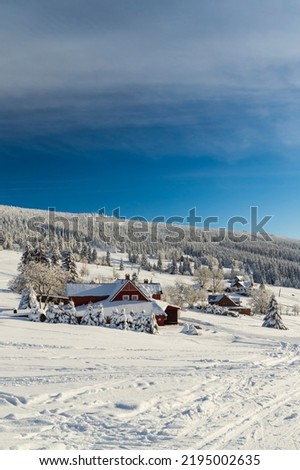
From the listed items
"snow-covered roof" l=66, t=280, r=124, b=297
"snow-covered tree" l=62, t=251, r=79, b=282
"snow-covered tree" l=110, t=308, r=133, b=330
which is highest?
"snow-covered tree" l=62, t=251, r=79, b=282

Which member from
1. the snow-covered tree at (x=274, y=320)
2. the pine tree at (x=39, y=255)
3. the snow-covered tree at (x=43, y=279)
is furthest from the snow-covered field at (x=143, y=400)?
the pine tree at (x=39, y=255)

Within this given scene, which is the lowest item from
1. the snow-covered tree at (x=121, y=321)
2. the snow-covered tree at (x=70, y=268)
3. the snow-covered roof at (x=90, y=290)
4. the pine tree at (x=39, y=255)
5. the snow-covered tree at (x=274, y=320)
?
the snow-covered tree at (x=274, y=320)

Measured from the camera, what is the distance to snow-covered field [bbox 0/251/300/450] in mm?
8750

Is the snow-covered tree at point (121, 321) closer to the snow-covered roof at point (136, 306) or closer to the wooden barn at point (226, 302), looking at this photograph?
the snow-covered roof at point (136, 306)

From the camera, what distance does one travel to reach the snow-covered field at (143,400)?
8750mm

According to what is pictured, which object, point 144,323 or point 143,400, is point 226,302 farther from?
point 143,400

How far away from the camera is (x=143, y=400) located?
11.8 metres

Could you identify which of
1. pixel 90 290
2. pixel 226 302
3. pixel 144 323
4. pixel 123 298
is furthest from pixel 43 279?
pixel 226 302

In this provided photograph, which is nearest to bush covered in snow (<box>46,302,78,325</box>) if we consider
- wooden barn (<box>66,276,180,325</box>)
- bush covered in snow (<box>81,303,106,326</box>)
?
bush covered in snow (<box>81,303,106,326</box>)

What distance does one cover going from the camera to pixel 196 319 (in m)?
56.6

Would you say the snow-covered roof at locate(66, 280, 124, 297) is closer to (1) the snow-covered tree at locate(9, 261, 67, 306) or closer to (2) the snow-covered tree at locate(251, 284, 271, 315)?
(1) the snow-covered tree at locate(9, 261, 67, 306)

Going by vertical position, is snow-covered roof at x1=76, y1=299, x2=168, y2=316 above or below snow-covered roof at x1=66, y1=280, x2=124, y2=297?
below
